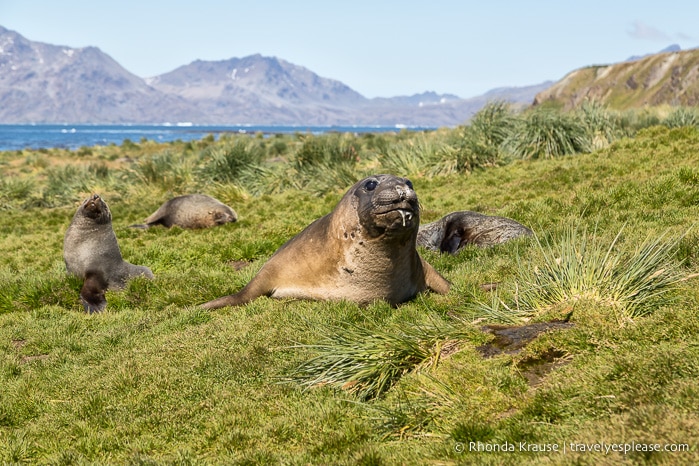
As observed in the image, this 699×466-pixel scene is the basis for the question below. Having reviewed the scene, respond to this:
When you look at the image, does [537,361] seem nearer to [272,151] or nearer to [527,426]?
[527,426]

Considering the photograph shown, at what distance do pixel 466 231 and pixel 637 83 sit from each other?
356 ft

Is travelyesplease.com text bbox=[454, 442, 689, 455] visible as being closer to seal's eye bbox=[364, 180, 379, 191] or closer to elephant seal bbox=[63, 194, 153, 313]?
seal's eye bbox=[364, 180, 379, 191]

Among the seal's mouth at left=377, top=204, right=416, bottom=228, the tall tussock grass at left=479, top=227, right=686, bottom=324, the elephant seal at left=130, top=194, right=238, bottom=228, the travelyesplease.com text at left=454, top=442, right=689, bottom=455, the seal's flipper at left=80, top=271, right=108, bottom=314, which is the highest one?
the seal's mouth at left=377, top=204, right=416, bottom=228

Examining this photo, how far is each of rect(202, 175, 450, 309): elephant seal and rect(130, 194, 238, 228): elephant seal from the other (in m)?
7.60

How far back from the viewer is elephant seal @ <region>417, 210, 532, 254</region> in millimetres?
10078

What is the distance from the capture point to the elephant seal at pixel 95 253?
985 cm

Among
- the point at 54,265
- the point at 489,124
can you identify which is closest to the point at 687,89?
the point at 489,124

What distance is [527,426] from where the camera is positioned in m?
3.97

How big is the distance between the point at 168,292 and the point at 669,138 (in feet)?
39.8

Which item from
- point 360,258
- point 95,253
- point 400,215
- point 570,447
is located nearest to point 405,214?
point 400,215

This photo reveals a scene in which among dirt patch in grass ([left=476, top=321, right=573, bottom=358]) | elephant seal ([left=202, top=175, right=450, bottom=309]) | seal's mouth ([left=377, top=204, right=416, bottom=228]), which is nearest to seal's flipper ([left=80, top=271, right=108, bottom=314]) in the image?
elephant seal ([left=202, top=175, right=450, bottom=309])

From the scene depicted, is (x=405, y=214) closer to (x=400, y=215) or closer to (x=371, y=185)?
(x=400, y=215)

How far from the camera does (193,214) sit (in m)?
15.4

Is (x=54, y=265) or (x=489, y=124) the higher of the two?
(x=489, y=124)
